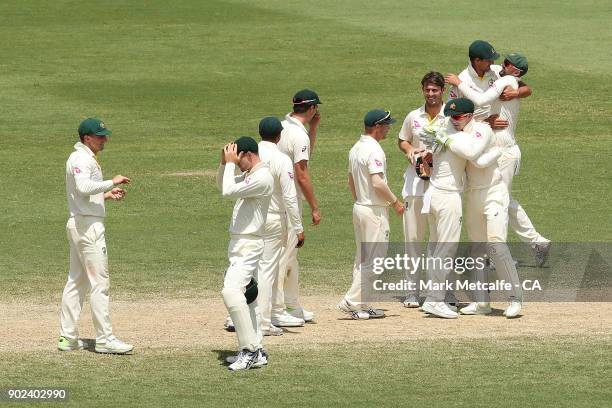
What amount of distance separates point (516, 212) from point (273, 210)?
4.35m

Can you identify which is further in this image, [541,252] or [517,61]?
[541,252]

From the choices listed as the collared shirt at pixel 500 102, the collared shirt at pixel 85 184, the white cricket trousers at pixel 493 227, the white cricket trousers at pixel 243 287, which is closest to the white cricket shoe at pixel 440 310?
the white cricket trousers at pixel 493 227

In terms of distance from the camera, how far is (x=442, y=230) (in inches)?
537

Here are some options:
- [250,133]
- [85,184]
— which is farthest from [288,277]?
[250,133]

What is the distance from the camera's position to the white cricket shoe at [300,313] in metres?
13.5

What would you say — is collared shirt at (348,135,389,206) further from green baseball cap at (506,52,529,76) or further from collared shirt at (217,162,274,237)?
green baseball cap at (506,52,529,76)

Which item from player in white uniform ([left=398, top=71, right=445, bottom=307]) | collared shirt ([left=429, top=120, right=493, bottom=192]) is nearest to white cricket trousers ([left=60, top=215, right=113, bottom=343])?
collared shirt ([left=429, top=120, right=493, bottom=192])

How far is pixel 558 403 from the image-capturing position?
1060cm

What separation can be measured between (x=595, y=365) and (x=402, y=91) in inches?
646

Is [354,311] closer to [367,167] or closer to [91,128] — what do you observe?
[367,167]

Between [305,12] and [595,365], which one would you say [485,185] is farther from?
[305,12]

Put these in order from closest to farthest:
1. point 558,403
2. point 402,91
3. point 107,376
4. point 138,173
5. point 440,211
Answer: point 558,403 < point 107,376 < point 440,211 < point 138,173 < point 402,91

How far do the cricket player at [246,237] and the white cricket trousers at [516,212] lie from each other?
4.89 meters

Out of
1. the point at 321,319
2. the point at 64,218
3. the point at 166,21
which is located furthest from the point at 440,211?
the point at 166,21
